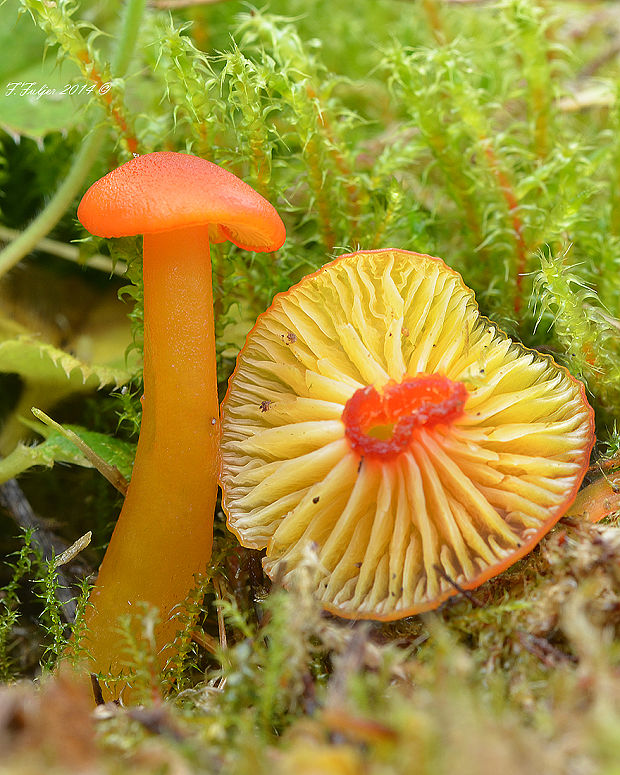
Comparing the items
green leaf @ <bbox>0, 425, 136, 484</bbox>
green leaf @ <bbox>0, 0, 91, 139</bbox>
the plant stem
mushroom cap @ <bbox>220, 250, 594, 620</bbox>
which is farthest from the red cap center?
green leaf @ <bbox>0, 0, 91, 139</bbox>

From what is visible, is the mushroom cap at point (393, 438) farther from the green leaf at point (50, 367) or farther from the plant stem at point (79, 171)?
the plant stem at point (79, 171)

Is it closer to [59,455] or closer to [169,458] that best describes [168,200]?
[169,458]

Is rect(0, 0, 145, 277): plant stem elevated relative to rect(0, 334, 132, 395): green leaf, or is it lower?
elevated

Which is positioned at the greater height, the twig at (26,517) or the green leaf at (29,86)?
the green leaf at (29,86)

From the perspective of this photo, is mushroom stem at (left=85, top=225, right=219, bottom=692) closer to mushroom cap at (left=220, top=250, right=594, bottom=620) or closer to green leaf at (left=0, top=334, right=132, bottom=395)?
mushroom cap at (left=220, top=250, right=594, bottom=620)

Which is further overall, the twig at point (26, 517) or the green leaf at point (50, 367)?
the green leaf at point (50, 367)

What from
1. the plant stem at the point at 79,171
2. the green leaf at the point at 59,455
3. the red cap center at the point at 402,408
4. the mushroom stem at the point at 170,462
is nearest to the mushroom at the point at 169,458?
the mushroom stem at the point at 170,462
